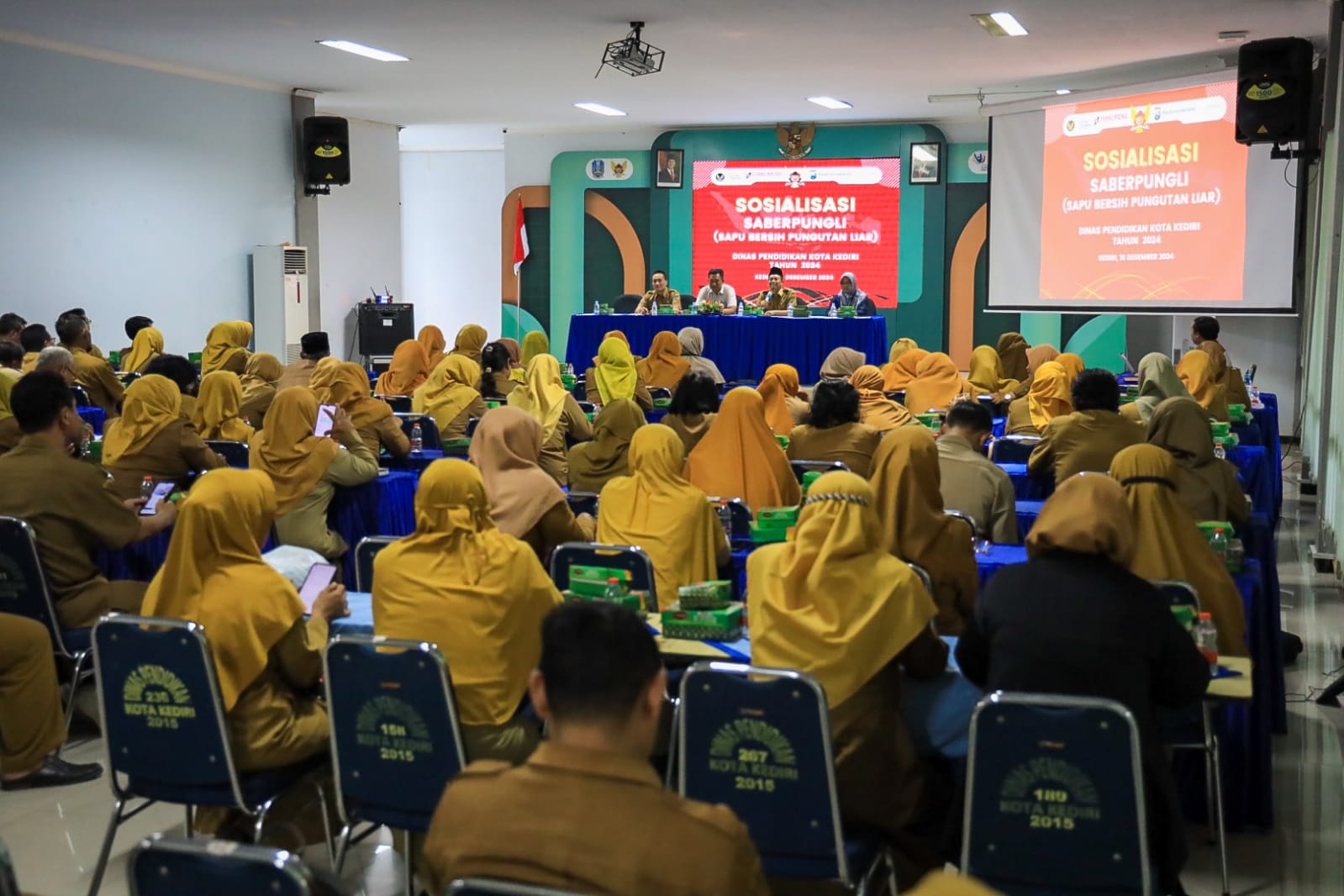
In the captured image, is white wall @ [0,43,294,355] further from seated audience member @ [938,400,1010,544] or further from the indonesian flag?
seated audience member @ [938,400,1010,544]

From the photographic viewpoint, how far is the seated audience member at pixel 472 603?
3.07m

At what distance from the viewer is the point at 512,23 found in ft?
30.8

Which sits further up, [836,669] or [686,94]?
[686,94]

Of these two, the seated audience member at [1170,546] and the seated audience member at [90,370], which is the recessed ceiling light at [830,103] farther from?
the seated audience member at [1170,546]

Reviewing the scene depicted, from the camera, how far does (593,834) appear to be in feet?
5.46

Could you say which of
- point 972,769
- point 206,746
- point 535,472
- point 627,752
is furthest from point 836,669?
point 535,472

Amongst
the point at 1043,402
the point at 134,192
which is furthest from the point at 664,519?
the point at 134,192

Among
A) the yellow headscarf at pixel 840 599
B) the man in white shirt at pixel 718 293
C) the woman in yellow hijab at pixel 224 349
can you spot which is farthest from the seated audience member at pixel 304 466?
the man in white shirt at pixel 718 293

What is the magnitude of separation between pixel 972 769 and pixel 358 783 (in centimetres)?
139

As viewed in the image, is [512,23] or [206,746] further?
[512,23]

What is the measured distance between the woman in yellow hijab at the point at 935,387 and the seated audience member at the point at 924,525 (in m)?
5.24

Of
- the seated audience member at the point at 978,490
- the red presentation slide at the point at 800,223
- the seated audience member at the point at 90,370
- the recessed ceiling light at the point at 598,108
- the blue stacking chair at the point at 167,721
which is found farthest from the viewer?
the red presentation slide at the point at 800,223

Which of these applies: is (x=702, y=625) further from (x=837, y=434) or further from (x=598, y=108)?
(x=598, y=108)

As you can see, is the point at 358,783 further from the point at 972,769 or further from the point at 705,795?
the point at 972,769
